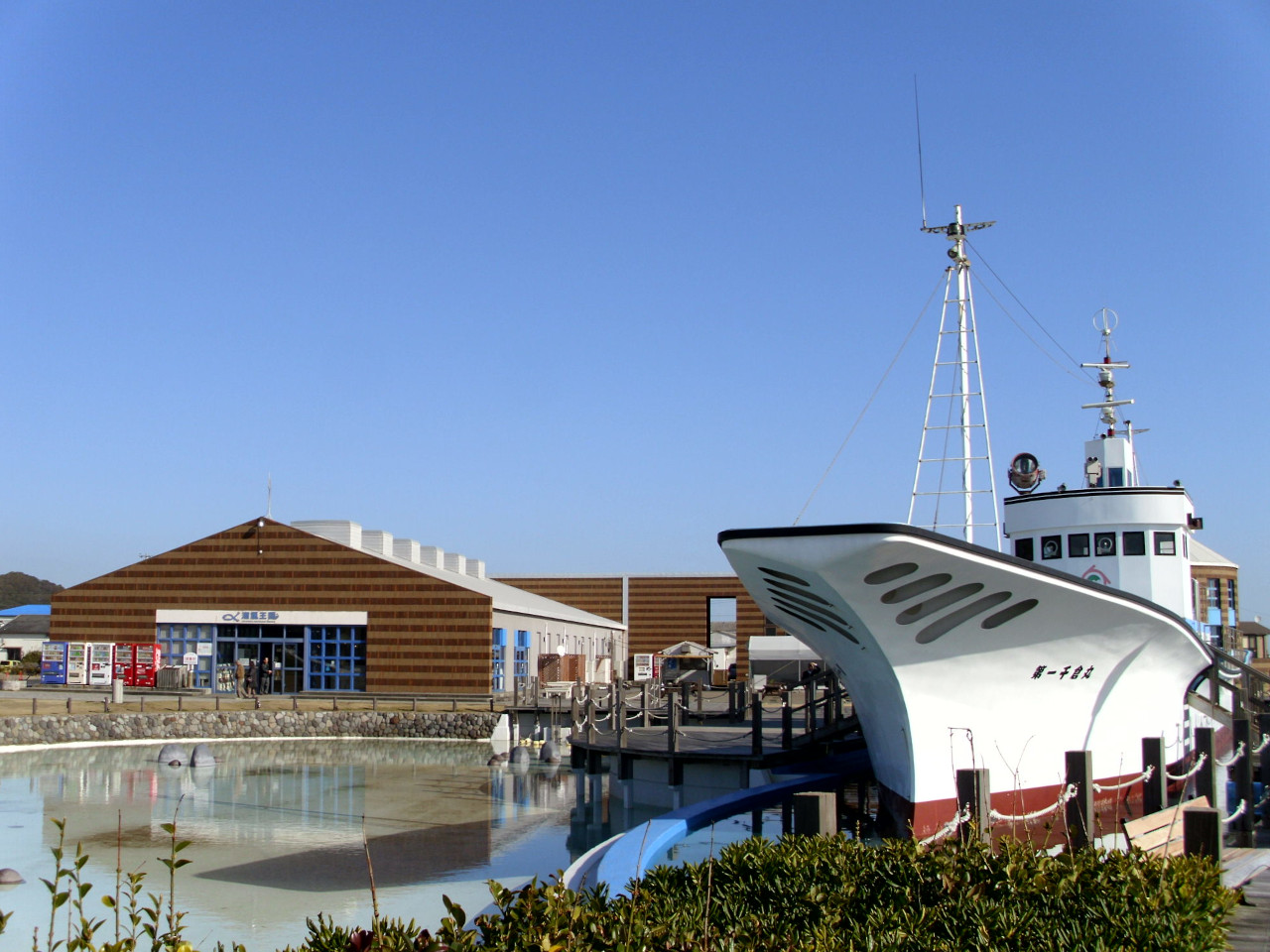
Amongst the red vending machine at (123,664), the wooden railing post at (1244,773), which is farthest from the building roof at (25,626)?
the wooden railing post at (1244,773)

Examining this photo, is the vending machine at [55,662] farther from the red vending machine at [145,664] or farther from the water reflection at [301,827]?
the water reflection at [301,827]

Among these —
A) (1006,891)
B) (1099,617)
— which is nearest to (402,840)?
(1099,617)

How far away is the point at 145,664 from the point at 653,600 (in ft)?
93.2

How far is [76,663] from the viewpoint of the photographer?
39094mm

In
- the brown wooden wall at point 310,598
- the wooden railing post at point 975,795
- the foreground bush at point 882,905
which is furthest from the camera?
the brown wooden wall at point 310,598

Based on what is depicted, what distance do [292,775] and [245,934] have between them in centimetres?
1407

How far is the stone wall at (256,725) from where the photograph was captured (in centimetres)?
2944

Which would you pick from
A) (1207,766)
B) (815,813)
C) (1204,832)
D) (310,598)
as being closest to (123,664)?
(310,598)

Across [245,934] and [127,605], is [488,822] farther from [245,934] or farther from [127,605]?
[127,605]

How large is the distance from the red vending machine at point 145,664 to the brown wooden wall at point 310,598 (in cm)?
107

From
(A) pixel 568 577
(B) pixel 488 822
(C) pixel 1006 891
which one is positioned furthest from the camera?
(A) pixel 568 577

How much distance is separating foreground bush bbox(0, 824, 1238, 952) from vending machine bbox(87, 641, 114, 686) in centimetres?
3625

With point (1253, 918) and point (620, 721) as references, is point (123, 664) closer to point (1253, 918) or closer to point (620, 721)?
point (620, 721)

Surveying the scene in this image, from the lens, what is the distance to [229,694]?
124 ft
